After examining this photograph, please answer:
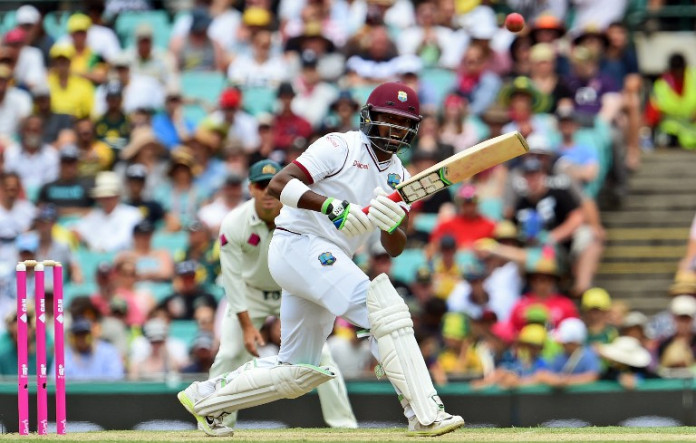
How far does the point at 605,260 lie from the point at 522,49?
2.21 m

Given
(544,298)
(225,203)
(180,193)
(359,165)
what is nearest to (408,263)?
(544,298)

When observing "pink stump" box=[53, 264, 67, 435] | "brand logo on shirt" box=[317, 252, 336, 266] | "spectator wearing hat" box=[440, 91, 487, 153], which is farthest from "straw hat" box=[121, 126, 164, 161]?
"brand logo on shirt" box=[317, 252, 336, 266]

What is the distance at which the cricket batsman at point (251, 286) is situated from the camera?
9195 millimetres

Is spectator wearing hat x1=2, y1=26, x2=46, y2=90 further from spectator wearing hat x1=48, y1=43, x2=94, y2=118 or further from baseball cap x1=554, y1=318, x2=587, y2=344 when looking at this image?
baseball cap x1=554, y1=318, x2=587, y2=344

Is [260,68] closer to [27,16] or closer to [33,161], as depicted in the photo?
[33,161]

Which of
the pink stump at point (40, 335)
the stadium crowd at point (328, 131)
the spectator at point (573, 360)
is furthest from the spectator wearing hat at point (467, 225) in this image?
the pink stump at point (40, 335)

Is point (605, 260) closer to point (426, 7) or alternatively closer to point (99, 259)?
point (426, 7)

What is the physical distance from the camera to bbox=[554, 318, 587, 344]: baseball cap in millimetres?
10766

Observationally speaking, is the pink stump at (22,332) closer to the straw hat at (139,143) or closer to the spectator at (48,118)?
the straw hat at (139,143)

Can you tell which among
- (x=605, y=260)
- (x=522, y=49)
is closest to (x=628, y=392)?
(x=605, y=260)

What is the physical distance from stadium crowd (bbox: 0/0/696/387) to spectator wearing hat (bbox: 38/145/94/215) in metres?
0.02

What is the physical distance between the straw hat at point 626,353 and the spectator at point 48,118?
255 inches

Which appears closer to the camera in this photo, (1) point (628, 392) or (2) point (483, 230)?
(1) point (628, 392)

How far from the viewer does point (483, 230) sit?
496 inches
